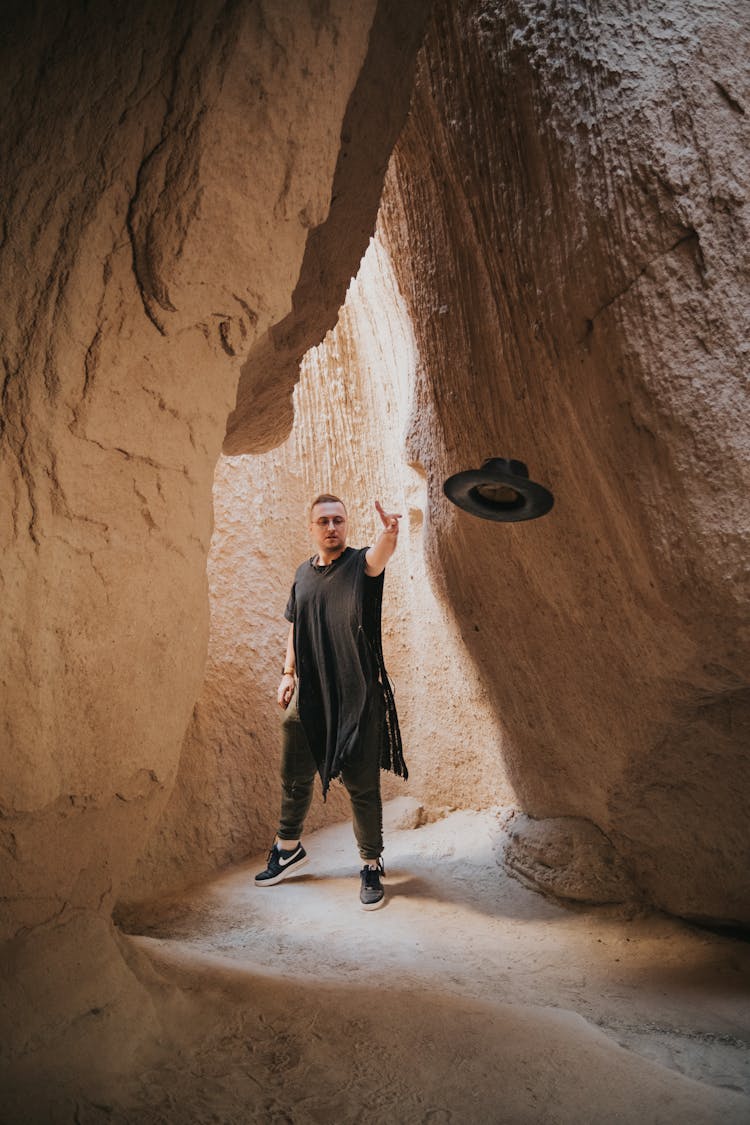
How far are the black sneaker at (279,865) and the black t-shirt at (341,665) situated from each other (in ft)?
1.71

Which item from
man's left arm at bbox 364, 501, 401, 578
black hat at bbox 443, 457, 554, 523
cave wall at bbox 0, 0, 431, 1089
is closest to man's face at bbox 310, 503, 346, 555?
man's left arm at bbox 364, 501, 401, 578

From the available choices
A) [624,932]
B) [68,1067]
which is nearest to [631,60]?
[68,1067]

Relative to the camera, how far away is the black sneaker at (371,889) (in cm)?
328

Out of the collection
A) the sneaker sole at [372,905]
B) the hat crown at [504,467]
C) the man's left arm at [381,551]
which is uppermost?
the hat crown at [504,467]

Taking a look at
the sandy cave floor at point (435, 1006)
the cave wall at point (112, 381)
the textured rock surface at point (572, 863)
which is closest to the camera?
the cave wall at point (112, 381)

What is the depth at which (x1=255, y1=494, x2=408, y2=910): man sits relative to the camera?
3312 millimetres

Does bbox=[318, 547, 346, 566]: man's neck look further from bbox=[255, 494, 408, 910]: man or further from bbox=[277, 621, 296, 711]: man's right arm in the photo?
bbox=[277, 621, 296, 711]: man's right arm

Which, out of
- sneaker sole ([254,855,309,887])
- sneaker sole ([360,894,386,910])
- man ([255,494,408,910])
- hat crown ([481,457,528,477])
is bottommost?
sneaker sole ([360,894,386,910])

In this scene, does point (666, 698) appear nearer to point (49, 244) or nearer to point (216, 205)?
point (216, 205)

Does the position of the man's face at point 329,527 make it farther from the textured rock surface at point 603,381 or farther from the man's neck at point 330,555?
the textured rock surface at point 603,381

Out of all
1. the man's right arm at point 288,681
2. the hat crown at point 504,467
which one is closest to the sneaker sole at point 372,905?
the man's right arm at point 288,681

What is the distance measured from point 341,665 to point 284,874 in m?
1.02

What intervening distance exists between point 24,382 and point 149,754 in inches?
29.2

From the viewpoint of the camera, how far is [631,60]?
223 cm
